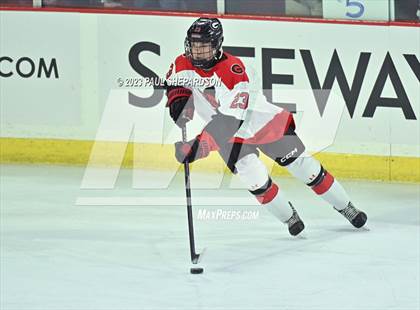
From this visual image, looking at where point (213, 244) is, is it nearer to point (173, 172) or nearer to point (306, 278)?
point (306, 278)

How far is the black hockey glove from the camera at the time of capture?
18.4 feet

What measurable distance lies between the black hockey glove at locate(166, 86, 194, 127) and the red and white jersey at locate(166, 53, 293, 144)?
3.6 inches

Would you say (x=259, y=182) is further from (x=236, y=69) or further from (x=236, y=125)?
(x=236, y=69)

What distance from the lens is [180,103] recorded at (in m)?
5.68

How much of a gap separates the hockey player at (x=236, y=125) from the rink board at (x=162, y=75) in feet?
4.03

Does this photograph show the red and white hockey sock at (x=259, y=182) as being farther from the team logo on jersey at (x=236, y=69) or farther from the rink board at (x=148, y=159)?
the rink board at (x=148, y=159)

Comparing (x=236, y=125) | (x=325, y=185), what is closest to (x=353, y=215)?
(x=325, y=185)

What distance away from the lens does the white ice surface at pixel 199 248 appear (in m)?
5.07

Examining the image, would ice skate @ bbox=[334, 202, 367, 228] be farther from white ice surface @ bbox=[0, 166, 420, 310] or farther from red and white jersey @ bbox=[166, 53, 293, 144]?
red and white jersey @ bbox=[166, 53, 293, 144]

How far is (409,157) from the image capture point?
733 cm

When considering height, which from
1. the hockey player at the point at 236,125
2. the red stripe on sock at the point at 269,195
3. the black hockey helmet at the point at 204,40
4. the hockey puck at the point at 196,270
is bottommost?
the hockey puck at the point at 196,270

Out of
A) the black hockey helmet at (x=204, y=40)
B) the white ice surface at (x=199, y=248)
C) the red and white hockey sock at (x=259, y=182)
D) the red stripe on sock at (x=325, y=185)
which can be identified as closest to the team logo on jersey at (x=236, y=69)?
the black hockey helmet at (x=204, y=40)

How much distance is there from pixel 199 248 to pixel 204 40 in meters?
1.06

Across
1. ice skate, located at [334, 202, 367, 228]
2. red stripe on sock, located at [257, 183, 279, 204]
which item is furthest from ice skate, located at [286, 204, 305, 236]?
ice skate, located at [334, 202, 367, 228]
